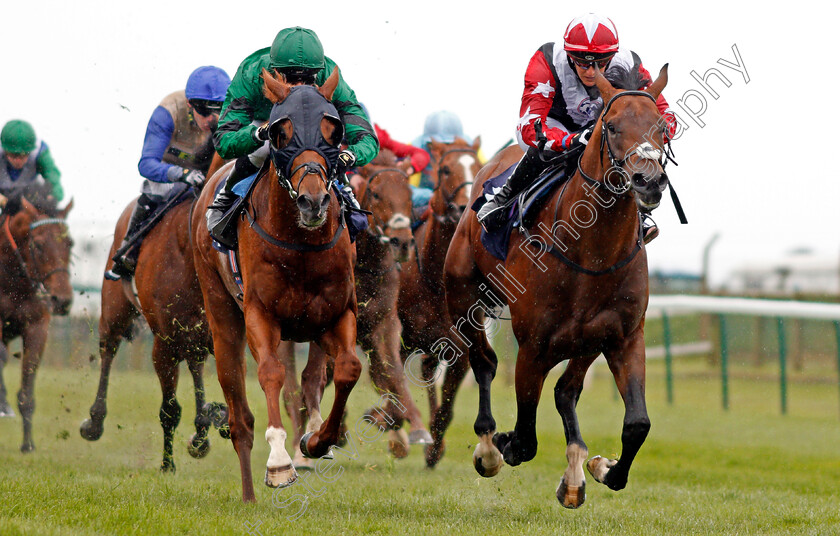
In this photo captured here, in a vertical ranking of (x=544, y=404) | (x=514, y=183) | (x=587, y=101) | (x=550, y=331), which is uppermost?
(x=587, y=101)

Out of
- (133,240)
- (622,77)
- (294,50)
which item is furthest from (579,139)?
(133,240)

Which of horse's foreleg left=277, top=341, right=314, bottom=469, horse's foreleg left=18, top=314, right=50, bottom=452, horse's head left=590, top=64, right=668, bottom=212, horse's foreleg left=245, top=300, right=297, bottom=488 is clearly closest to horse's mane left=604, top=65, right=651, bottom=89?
horse's head left=590, top=64, right=668, bottom=212

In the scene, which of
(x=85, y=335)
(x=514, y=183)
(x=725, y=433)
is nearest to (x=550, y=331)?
(x=514, y=183)

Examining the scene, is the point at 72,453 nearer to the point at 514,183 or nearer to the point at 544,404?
the point at 514,183

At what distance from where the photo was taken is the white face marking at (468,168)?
8688mm

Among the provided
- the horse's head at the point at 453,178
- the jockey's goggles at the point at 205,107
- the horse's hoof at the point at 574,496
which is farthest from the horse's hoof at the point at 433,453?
the jockey's goggles at the point at 205,107

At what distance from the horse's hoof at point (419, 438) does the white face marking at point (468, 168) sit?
200cm

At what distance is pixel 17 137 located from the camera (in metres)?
10.3

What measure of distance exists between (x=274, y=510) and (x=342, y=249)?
1.52 meters

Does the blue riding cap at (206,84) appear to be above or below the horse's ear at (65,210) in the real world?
above

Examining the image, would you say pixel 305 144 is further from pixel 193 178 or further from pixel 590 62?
pixel 193 178

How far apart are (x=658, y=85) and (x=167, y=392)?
15.1 ft

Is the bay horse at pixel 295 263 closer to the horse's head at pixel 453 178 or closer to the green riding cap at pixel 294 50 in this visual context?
the green riding cap at pixel 294 50

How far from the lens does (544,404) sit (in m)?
16.8
